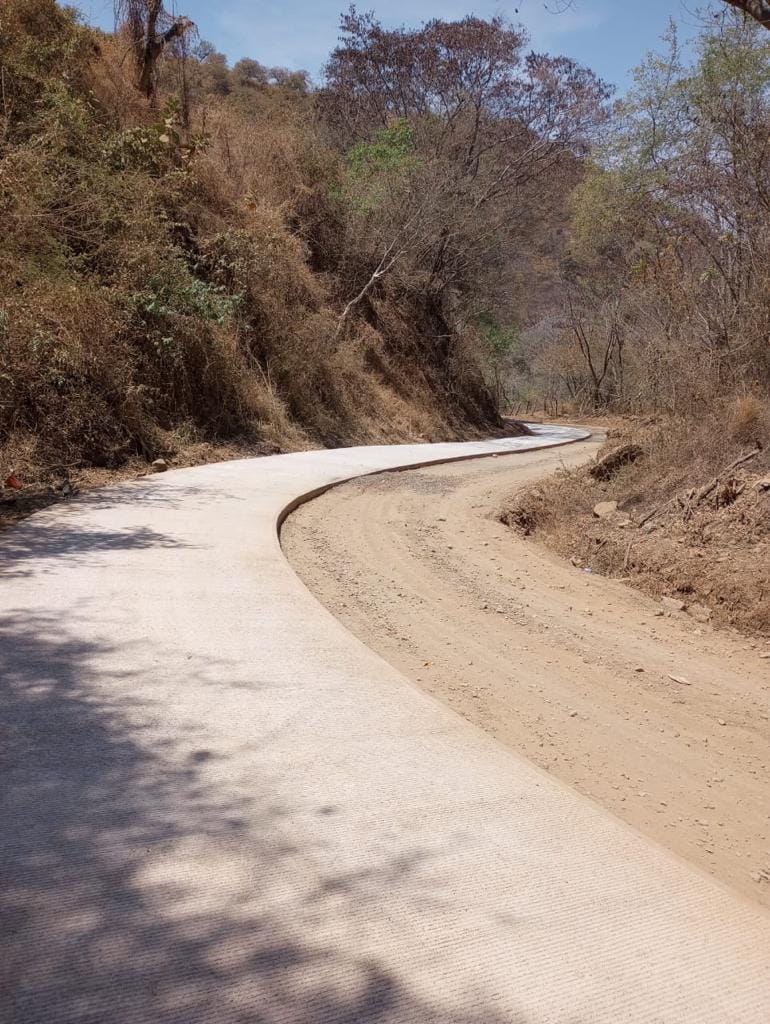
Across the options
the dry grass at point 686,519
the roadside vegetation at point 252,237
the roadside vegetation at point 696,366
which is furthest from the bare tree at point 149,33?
the dry grass at point 686,519

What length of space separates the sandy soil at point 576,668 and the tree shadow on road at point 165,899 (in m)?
1.70

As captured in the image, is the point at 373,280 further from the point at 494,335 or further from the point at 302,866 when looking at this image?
the point at 302,866

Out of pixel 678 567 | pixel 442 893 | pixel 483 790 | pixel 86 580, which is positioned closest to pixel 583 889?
pixel 442 893

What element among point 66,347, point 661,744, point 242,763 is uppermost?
point 66,347

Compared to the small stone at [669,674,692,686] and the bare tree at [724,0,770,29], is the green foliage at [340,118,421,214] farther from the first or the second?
the small stone at [669,674,692,686]

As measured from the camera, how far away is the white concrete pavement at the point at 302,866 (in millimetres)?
1950

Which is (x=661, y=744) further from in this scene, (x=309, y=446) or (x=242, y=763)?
(x=309, y=446)

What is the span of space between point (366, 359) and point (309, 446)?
7.06m

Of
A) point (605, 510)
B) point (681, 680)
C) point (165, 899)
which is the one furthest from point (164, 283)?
point (165, 899)

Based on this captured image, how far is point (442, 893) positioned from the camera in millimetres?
2383

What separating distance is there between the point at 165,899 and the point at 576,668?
12.1ft

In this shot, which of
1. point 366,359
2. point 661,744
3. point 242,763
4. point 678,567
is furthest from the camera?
point 366,359

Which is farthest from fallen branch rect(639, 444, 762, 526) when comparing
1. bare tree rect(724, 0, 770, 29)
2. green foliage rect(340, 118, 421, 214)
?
green foliage rect(340, 118, 421, 214)

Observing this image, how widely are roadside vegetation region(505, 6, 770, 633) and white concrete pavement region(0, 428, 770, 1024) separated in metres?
4.32
